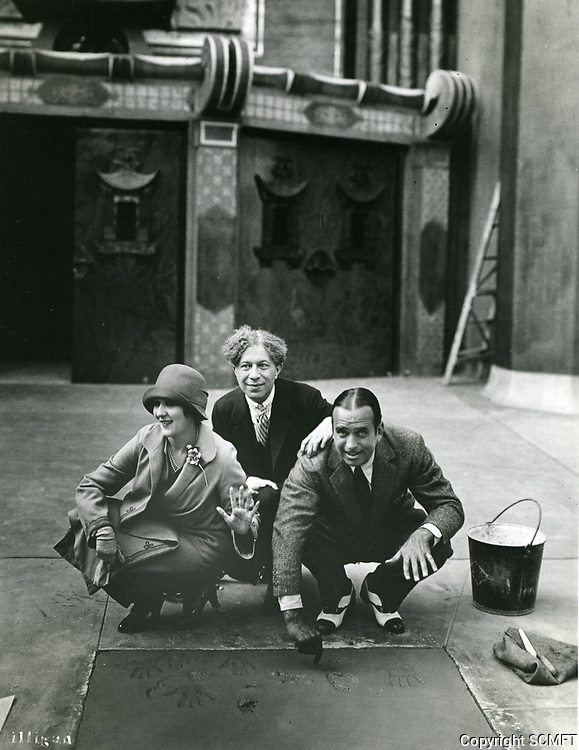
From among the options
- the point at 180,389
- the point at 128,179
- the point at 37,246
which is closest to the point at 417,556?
the point at 180,389

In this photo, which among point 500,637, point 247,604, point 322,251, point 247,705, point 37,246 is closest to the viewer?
point 247,705

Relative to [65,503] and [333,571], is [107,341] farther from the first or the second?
[333,571]

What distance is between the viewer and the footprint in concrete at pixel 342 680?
310cm

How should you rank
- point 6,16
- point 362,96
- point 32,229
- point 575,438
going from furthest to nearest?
point 32,229 < point 6,16 < point 362,96 < point 575,438

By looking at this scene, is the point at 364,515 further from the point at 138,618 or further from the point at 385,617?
the point at 138,618

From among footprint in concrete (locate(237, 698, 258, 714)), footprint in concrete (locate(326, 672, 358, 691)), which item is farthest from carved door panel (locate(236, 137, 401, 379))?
footprint in concrete (locate(237, 698, 258, 714))

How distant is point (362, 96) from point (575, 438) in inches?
176

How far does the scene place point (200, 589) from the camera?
3.59 m

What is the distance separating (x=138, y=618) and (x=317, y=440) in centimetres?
96

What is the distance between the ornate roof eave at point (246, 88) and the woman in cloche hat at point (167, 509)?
582 cm

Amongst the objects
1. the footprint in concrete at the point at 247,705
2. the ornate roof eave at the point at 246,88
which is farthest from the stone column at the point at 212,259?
the footprint in concrete at the point at 247,705

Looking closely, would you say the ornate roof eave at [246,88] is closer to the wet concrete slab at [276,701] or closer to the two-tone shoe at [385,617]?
the two-tone shoe at [385,617]

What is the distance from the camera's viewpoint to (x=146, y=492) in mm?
3477

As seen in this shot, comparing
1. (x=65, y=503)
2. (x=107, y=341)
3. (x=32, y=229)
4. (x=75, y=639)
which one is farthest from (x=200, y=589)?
(x=32, y=229)
